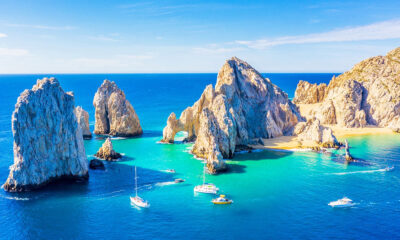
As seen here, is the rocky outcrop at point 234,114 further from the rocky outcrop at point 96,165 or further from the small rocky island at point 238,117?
the rocky outcrop at point 96,165

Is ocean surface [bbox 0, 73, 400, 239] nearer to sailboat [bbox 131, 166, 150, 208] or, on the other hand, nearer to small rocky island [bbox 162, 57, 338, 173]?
sailboat [bbox 131, 166, 150, 208]

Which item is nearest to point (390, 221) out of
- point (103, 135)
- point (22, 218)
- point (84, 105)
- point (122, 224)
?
point (122, 224)

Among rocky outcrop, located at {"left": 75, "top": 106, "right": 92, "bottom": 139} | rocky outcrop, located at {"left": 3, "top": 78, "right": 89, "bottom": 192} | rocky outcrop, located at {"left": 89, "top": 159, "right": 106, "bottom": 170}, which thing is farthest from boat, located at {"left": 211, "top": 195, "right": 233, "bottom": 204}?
rocky outcrop, located at {"left": 75, "top": 106, "right": 92, "bottom": 139}

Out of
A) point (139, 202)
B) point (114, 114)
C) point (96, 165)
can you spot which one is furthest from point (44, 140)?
point (114, 114)

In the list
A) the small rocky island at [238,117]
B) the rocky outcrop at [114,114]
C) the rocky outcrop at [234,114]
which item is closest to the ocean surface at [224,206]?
the rocky outcrop at [234,114]

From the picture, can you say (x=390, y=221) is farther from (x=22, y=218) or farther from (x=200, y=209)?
(x=22, y=218)

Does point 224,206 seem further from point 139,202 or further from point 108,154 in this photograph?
point 108,154

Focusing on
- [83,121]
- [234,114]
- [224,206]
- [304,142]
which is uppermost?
[234,114]
